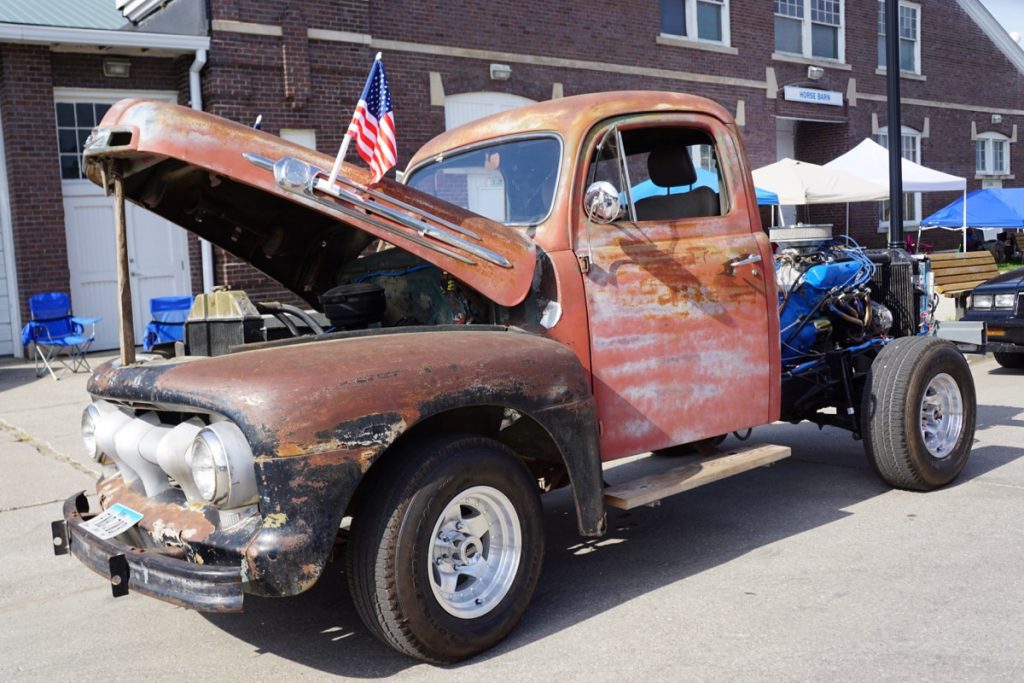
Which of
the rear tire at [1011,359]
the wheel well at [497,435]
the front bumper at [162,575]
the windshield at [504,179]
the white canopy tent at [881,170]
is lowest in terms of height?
the rear tire at [1011,359]

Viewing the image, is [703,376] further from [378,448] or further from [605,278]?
[378,448]

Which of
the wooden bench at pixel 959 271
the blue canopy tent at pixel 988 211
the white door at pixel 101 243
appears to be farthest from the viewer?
the blue canopy tent at pixel 988 211

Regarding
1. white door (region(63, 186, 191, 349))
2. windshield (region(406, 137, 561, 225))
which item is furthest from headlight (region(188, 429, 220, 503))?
white door (region(63, 186, 191, 349))

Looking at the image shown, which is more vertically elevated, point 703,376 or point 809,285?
point 809,285

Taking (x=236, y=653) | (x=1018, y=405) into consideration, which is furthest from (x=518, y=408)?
(x=1018, y=405)

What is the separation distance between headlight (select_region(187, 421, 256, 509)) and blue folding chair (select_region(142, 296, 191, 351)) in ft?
26.2

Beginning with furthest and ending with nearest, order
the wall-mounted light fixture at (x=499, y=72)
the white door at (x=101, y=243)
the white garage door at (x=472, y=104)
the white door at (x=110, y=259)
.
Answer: the wall-mounted light fixture at (x=499, y=72) < the white garage door at (x=472, y=104) < the white door at (x=110, y=259) < the white door at (x=101, y=243)

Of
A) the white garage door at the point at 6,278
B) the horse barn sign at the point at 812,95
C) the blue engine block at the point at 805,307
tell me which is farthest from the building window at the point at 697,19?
the blue engine block at the point at 805,307

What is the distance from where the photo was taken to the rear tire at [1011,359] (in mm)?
10930

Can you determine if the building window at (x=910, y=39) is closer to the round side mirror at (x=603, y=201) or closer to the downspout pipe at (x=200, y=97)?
the downspout pipe at (x=200, y=97)

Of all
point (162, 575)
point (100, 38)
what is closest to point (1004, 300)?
point (162, 575)

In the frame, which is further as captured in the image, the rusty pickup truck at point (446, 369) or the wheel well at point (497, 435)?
the wheel well at point (497, 435)

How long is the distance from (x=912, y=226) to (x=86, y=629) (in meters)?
24.2

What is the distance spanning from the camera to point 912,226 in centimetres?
2508
